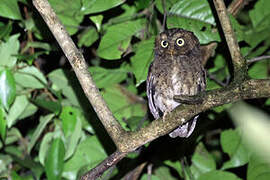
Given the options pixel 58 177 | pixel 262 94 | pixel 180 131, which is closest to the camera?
pixel 262 94

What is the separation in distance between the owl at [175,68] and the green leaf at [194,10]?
141 millimetres

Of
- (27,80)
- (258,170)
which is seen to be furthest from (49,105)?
(258,170)

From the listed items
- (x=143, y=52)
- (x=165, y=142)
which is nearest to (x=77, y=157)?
(x=165, y=142)

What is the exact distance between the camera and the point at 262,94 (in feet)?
5.65

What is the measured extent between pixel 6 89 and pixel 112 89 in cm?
117

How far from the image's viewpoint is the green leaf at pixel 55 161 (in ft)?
9.16

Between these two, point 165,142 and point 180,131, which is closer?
point 180,131

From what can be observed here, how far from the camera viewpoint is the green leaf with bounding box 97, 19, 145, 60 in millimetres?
2898

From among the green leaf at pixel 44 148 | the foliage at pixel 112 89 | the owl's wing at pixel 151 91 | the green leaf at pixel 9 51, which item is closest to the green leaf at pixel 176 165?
the foliage at pixel 112 89

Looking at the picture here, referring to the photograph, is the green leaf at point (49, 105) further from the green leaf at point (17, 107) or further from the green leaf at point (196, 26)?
the green leaf at point (196, 26)

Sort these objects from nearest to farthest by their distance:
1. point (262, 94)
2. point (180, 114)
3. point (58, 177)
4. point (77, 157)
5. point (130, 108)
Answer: point (262, 94) < point (180, 114) < point (58, 177) < point (77, 157) < point (130, 108)

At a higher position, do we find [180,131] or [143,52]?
[143,52]

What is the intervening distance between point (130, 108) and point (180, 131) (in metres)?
0.65

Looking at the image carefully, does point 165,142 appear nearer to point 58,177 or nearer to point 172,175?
point 172,175
